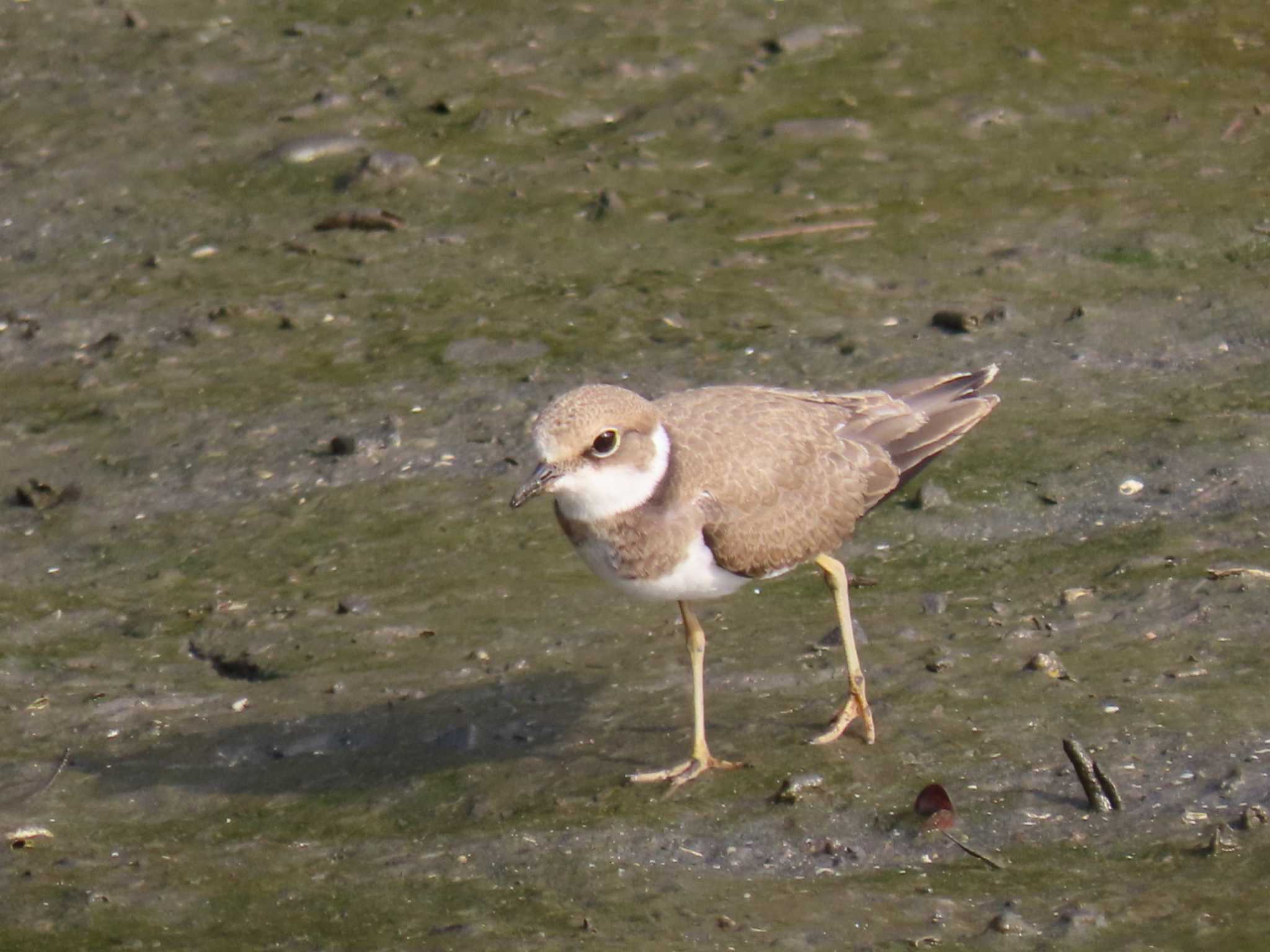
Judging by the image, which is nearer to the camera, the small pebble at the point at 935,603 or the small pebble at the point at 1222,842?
the small pebble at the point at 1222,842

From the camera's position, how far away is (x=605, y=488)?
4.99m

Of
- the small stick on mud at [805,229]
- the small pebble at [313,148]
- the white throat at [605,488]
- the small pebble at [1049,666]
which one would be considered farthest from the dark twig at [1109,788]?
the small pebble at [313,148]

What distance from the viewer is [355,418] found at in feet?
24.2

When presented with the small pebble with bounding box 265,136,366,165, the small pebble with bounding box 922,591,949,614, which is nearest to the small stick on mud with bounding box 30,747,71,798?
the small pebble with bounding box 922,591,949,614

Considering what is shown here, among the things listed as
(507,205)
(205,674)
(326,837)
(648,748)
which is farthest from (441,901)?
(507,205)

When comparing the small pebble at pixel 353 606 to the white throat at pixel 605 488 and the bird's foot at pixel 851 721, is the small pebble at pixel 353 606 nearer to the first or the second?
the white throat at pixel 605 488

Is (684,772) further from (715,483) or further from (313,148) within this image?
(313,148)

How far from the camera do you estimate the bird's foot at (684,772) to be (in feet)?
17.0

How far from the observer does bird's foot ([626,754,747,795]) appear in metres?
5.17

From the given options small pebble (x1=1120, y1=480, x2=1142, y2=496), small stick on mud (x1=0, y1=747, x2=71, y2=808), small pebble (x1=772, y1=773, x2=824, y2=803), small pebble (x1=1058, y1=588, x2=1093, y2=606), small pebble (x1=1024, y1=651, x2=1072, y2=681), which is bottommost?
small stick on mud (x1=0, y1=747, x2=71, y2=808)

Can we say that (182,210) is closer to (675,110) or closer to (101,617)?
(675,110)

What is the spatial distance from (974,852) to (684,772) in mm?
943

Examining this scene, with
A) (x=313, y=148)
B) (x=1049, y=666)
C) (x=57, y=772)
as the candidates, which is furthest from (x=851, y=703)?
(x=313, y=148)

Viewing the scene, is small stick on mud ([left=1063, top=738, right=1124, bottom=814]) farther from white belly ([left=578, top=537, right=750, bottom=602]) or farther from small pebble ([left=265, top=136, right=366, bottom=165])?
small pebble ([left=265, top=136, right=366, bottom=165])
